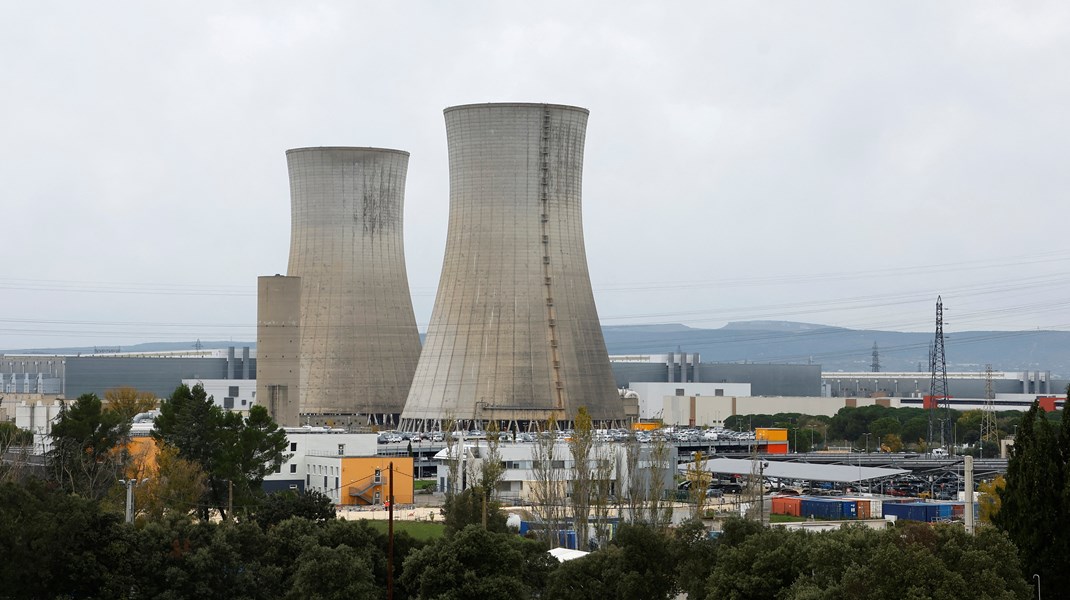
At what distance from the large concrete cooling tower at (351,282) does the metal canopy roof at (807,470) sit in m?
11.3

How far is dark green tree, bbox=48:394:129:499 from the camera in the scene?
2684 centimetres

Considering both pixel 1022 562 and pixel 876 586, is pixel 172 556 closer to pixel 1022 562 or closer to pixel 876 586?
pixel 876 586

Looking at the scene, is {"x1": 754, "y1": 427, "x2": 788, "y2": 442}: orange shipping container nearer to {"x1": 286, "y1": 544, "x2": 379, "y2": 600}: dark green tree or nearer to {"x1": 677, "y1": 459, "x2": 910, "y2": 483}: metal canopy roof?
{"x1": 677, "y1": 459, "x2": 910, "y2": 483}: metal canopy roof

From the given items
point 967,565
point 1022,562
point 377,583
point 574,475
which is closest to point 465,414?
point 574,475

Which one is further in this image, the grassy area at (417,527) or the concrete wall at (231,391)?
the concrete wall at (231,391)

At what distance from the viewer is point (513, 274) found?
37750 millimetres

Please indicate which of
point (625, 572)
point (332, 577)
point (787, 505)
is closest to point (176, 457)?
point (332, 577)

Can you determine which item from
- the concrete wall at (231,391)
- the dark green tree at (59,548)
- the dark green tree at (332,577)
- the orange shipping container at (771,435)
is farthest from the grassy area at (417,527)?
the concrete wall at (231,391)

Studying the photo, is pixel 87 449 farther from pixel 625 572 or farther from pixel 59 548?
pixel 625 572

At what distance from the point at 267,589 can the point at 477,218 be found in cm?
2044

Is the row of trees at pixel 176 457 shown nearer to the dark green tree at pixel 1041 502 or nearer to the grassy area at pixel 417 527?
the grassy area at pixel 417 527

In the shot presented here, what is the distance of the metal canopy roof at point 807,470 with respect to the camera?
116 ft

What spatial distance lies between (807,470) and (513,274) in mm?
8972

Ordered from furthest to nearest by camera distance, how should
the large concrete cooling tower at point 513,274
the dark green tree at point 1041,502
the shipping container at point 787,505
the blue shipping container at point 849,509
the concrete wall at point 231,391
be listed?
1. the concrete wall at point 231,391
2. the large concrete cooling tower at point 513,274
3. the shipping container at point 787,505
4. the blue shipping container at point 849,509
5. the dark green tree at point 1041,502
